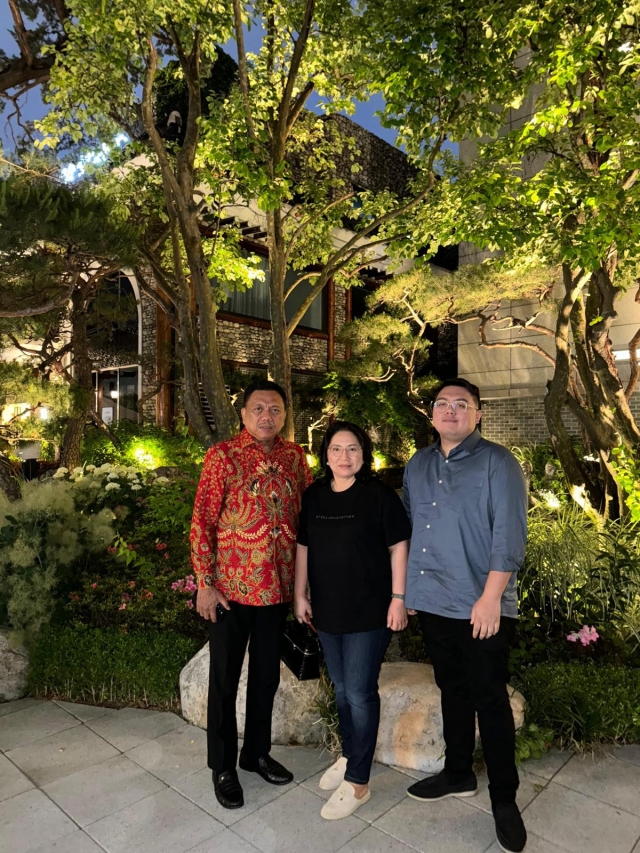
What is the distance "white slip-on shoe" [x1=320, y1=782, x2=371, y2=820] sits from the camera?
2.36 m

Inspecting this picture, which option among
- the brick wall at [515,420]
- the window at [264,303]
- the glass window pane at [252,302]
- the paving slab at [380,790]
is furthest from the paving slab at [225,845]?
the glass window pane at [252,302]

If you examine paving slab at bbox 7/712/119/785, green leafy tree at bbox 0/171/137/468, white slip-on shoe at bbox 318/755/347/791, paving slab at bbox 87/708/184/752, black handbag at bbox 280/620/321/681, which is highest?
green leafy tree at bbox 0/171/137/468

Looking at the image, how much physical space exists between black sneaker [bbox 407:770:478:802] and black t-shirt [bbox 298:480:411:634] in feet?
2.70

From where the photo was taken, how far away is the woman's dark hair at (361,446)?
242cm

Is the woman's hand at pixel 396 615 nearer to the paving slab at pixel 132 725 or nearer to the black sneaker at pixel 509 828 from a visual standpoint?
the black sneaker at pixel 509 828

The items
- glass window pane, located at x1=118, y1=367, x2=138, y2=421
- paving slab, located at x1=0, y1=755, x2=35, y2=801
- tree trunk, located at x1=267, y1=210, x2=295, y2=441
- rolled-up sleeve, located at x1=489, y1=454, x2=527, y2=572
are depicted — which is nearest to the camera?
rolled-up sleeve, located at x1=489, y1=454, x2=527, y2=572

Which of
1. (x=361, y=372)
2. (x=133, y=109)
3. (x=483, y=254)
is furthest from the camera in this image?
(x=483, y=254)

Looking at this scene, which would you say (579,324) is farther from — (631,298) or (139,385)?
(139,385)

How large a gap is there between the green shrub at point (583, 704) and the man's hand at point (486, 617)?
47.9 inches

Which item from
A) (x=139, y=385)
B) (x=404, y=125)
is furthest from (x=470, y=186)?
(x=139, y=385)

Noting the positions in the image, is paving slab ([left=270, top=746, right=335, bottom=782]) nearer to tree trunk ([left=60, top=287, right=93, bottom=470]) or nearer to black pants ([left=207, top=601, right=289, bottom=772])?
black pants ([left=207, top=601, right=289, bottom=772])

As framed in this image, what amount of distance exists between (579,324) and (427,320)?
4377 millimetres

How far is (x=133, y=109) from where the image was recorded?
211 inches

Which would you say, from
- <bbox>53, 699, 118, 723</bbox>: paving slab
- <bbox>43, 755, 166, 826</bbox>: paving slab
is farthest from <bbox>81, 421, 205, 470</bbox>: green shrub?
<bbox>43, 755, 166, 826</bbox>: paving slab
